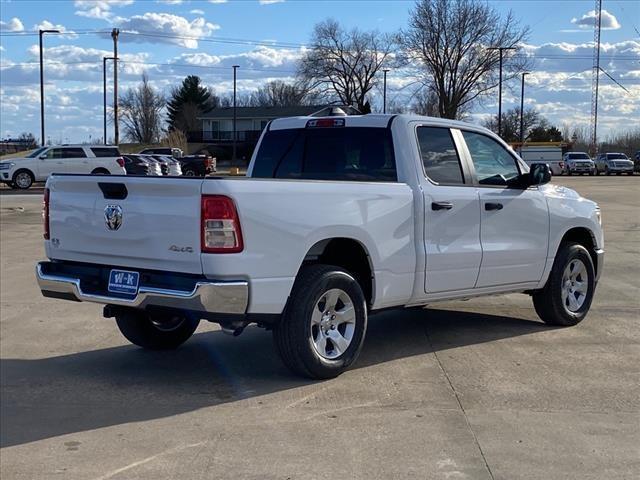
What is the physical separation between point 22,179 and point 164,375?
28.8 metres

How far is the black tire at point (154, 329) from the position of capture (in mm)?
6582

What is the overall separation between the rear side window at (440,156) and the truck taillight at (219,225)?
2.11m

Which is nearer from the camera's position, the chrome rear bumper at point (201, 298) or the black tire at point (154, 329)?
the chrome rear bumper at point (201, 298)

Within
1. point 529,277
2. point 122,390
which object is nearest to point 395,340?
point 529,277

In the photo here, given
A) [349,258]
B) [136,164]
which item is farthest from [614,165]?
[349,258]

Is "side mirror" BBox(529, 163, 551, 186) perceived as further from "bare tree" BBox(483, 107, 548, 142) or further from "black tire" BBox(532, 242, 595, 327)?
"bare tree" BBox(483, 107, 548, 142)

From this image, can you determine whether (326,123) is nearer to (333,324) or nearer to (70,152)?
(333,324)

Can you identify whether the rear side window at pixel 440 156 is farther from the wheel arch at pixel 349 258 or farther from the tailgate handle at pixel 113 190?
the tailgate handle at pixel 113 190

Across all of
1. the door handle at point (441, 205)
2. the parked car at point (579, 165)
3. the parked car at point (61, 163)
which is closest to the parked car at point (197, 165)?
the parked car at point (61, 163)

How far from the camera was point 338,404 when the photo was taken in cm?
517

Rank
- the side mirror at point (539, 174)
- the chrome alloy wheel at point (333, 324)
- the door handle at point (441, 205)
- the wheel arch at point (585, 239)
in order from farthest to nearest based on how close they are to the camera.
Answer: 1. the wheel arch at point (585, 239)
2. the side mirror at point (539, 174)
3. the door handle at point (441, 205)
4. the chrome alloy wheel at point (333, 324)

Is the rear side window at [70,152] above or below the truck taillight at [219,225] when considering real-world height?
above

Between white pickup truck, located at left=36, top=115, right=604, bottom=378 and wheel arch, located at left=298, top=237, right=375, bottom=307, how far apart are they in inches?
0.5

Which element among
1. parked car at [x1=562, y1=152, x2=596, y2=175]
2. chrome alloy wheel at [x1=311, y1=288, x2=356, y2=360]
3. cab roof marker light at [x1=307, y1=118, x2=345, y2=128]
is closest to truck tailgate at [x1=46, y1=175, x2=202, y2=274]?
chrome alloy wheel at [x1=311, y1=288, x2=356, y2=360]
